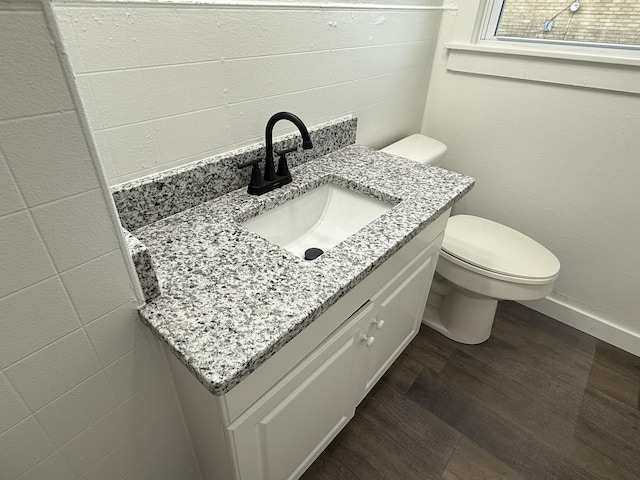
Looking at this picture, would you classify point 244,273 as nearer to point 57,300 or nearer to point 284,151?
point 57,300

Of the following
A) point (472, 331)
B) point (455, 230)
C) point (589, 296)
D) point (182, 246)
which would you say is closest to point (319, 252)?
point (182, 246)

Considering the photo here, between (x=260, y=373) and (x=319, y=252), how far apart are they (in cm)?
43

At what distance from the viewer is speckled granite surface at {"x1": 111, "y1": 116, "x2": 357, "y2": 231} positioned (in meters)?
0.83

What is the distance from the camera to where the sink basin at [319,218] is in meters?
1.07

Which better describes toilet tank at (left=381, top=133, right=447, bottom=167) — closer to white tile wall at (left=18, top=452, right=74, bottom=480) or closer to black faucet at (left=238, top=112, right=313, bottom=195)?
black faucet at (left=238, top=112, right=313, bottom=195)

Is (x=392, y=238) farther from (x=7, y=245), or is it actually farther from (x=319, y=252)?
(x=7, y=245)

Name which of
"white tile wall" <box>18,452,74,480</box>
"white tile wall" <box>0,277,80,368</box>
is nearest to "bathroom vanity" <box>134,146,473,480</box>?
"white tile wall" <box>0,277,80,368</box>

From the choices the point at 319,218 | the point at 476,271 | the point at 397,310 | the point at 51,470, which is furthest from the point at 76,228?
the point at 476,271

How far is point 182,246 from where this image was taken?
818mm

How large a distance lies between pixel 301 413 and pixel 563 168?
1451 mm

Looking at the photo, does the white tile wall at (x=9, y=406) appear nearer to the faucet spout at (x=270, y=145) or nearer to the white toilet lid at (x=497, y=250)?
the faucet spout at (x=270, y=145)

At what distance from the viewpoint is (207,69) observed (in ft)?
2.84

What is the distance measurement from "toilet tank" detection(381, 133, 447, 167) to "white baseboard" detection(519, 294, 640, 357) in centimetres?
91

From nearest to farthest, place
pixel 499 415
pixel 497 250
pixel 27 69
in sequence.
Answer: pixel 27 69
pixel 499 415
pixel 497 250
